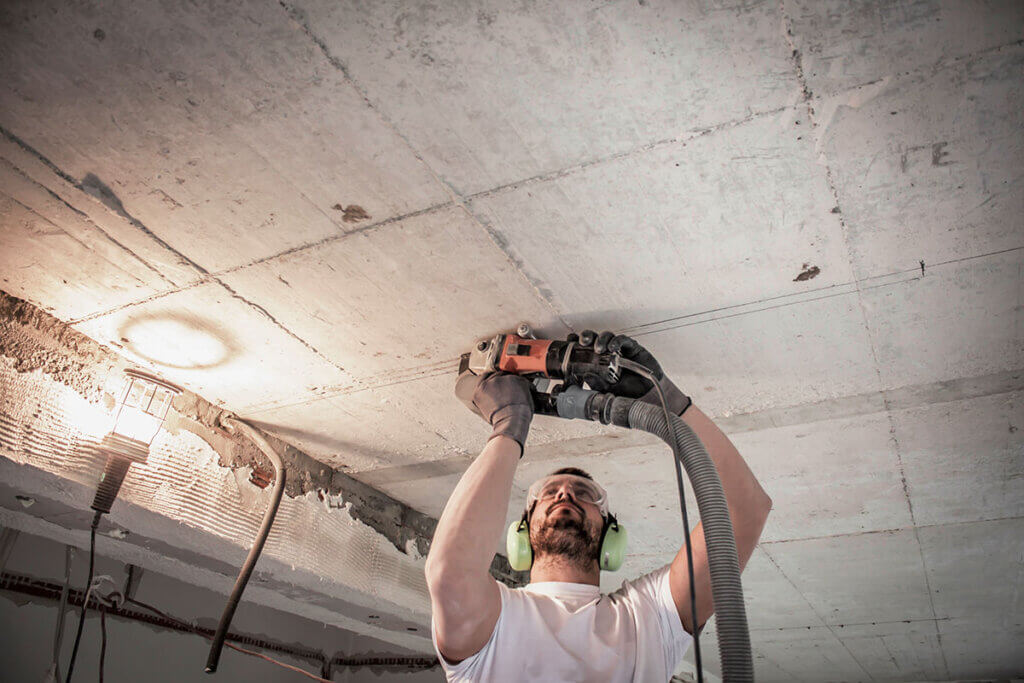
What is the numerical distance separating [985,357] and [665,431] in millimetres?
1199

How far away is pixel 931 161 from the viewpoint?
1.26 m

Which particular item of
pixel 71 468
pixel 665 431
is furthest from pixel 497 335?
pixel 71 468

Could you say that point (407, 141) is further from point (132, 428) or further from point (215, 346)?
point (132, 428)

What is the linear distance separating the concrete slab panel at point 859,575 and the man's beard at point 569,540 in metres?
1.90

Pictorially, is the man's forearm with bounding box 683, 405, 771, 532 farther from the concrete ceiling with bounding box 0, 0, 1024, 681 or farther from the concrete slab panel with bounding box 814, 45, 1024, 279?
the concrete slab panel with bounding box 814, 45, 1024, 279

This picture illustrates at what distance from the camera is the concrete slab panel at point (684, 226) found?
4.19 ft

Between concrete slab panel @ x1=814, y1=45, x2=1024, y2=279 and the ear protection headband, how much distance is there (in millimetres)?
966

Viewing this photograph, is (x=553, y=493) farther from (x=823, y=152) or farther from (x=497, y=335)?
(x=823, y=152)

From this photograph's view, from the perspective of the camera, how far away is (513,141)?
126 cm

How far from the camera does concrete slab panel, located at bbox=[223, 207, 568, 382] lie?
151cm

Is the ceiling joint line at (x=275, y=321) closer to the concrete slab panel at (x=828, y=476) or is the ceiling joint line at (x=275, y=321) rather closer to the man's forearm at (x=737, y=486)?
the man's forearm at (x=737, y=486)

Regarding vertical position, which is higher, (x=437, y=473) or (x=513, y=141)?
(x=513, y=141)

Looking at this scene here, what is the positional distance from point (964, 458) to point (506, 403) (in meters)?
1.89

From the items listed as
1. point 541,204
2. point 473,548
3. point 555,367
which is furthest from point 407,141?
point 473,548
